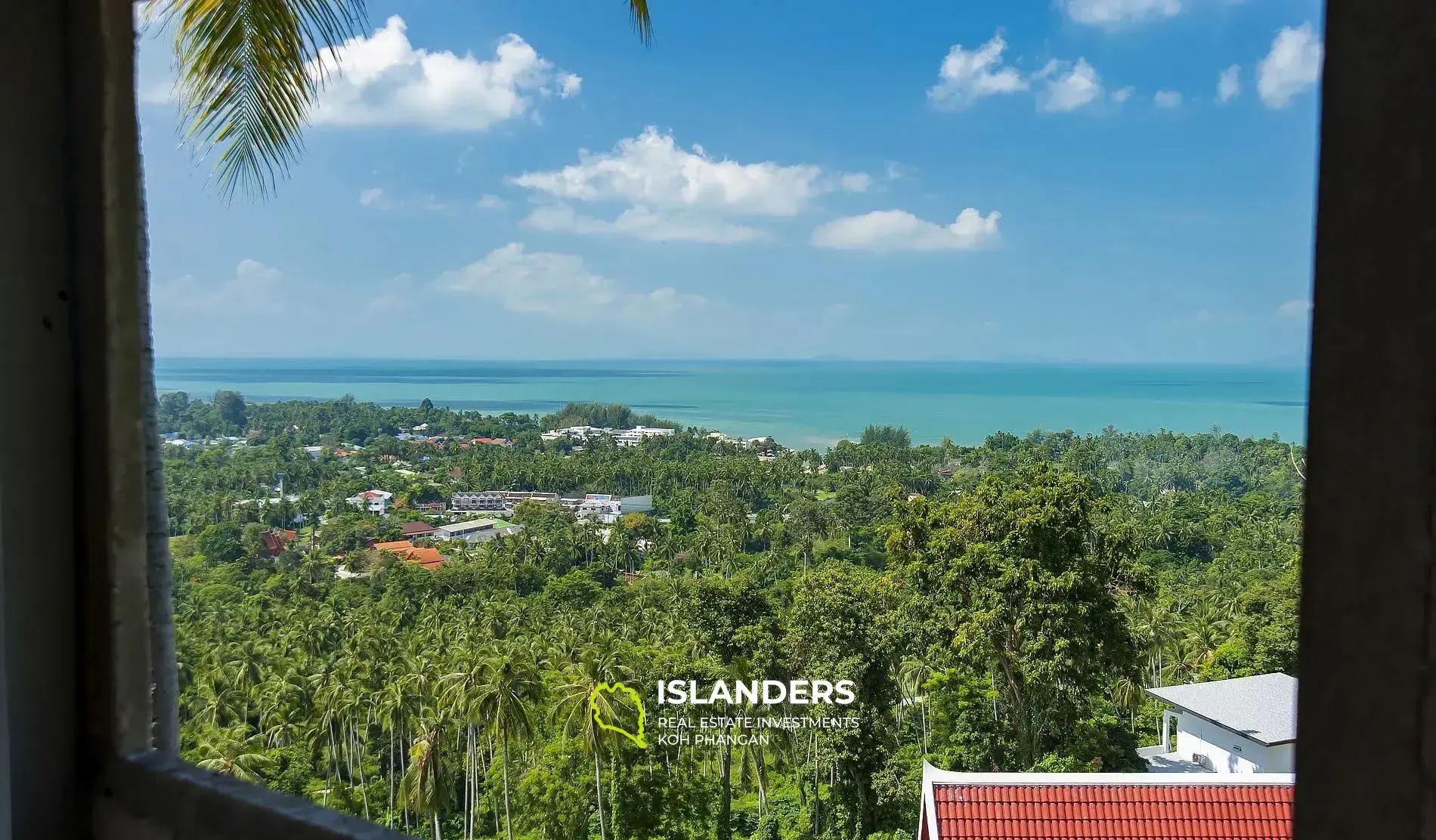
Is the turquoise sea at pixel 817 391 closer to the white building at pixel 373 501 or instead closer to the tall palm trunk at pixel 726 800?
the white building at pixel 373 501

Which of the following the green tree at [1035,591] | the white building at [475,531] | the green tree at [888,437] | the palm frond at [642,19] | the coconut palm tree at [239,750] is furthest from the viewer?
the green tree at [888,437]

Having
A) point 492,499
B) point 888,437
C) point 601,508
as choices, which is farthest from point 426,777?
point 888,437

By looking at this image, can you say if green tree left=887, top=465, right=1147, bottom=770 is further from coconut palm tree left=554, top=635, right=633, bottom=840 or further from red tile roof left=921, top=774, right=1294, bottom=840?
red tile roof left=921, top=774, right=1294, bottom=840

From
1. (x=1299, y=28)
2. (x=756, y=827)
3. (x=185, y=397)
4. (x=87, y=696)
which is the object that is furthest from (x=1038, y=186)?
(x=87, y=696)

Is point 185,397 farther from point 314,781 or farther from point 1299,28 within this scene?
point 1299,28

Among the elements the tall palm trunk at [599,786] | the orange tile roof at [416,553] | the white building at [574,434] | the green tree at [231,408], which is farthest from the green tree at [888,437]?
the green tree at [231,408]

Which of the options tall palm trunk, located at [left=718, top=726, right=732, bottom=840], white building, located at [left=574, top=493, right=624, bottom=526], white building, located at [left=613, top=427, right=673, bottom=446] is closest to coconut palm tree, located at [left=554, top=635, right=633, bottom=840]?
tall palm trunk, located at [left=718, top=726, right=732, bottom=840]

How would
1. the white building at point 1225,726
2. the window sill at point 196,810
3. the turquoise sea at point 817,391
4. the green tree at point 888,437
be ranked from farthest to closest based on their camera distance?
the turquoise sea at point 817,391 → the green tree at point 888,437 → the white building at point 1225,726 → the window sill at point 196,810

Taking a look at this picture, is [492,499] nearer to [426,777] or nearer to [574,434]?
[574,434]
